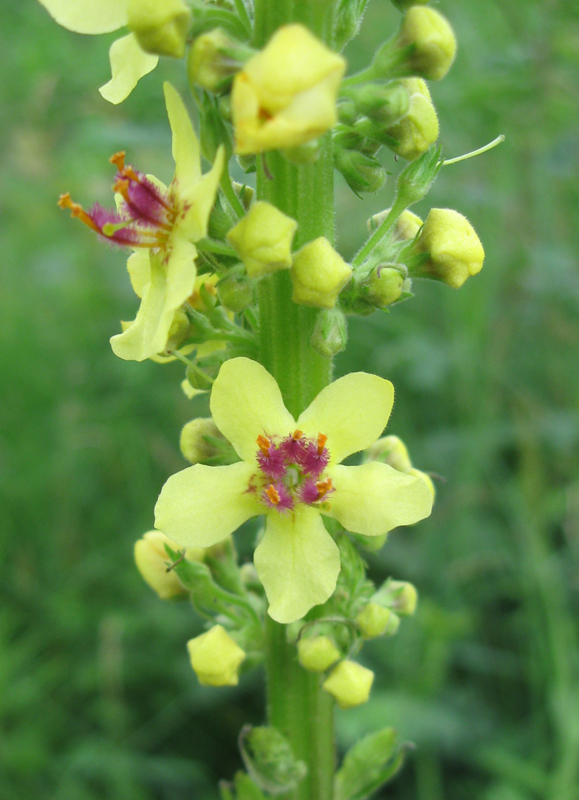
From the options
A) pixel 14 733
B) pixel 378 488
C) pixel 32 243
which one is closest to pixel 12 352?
pixel 32 243

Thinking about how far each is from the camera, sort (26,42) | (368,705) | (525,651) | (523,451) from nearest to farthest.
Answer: (368,705) < (525,651) < (523,451) < (26,42)

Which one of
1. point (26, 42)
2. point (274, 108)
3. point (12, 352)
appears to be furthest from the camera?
point (26, 42)

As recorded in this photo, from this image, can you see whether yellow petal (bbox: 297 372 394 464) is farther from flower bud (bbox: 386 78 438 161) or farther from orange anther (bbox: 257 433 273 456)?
flower bud (bbox: 386 78 438 161)

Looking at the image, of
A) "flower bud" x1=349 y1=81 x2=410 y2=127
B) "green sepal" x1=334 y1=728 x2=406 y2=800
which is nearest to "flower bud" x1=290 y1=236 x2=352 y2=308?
"flower bud" x1=349 y1=81 x2=410 y2=127

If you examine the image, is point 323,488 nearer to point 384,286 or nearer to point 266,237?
point 384,286

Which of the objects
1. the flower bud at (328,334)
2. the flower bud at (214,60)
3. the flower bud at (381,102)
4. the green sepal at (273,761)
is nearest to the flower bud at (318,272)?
the flower bud at (328,334)

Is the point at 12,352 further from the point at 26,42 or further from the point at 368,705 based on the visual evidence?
the point at 368,705

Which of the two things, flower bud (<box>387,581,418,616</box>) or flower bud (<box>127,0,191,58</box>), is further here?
flower bud (<box>387,581,418,616</box>)
